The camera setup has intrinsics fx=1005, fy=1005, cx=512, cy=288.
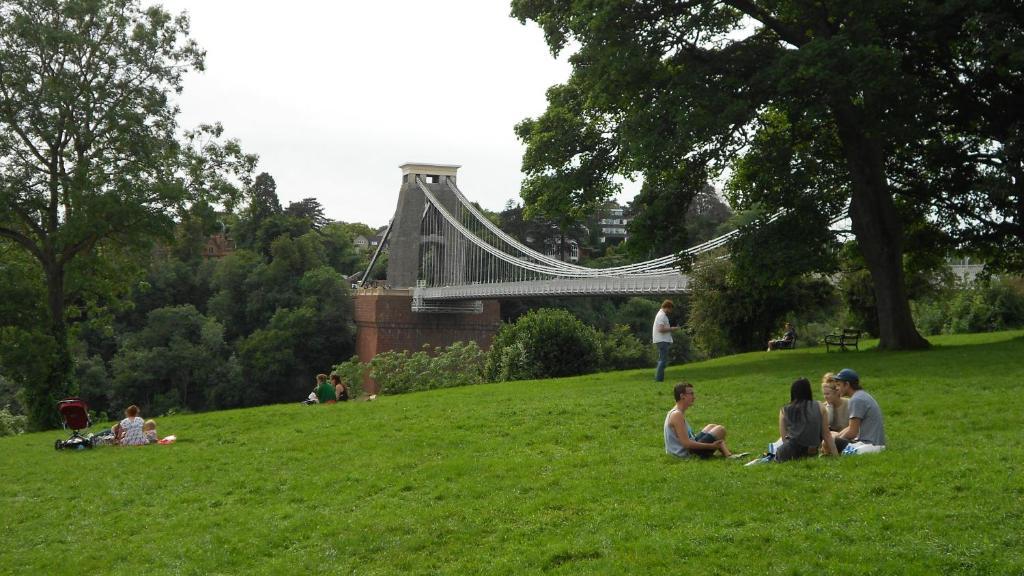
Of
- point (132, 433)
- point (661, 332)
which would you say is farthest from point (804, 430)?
point (132, 433)

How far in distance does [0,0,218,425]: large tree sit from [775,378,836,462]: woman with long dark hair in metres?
16.9

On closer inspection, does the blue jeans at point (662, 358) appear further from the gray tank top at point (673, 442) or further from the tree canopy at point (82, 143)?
the tree canopy at point (82, 143)

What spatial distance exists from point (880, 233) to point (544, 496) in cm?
1239

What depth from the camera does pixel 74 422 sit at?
47.5 ft

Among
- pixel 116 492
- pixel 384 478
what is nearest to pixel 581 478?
pixel 384 478

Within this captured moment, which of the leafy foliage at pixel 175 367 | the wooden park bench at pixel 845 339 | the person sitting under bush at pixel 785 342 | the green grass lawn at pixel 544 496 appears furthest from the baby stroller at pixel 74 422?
the leafy foliage at pixel 175 367

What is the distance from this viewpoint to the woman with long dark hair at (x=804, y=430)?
319 inches

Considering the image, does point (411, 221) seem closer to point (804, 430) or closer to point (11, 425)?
point (11, 425)

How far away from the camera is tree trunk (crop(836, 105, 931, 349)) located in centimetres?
1819

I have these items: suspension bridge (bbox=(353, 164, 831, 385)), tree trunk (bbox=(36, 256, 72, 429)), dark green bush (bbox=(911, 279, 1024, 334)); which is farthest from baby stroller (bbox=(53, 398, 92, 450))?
suspension bridge (bbox=(353, 164, 831, 385))

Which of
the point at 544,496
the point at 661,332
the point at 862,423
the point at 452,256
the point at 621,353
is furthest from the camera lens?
the point at 452,256

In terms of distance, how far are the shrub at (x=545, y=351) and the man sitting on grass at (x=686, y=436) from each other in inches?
565

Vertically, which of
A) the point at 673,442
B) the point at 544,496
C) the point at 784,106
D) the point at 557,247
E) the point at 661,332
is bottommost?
the point at 544,496

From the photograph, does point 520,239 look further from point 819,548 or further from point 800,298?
point 819,548
